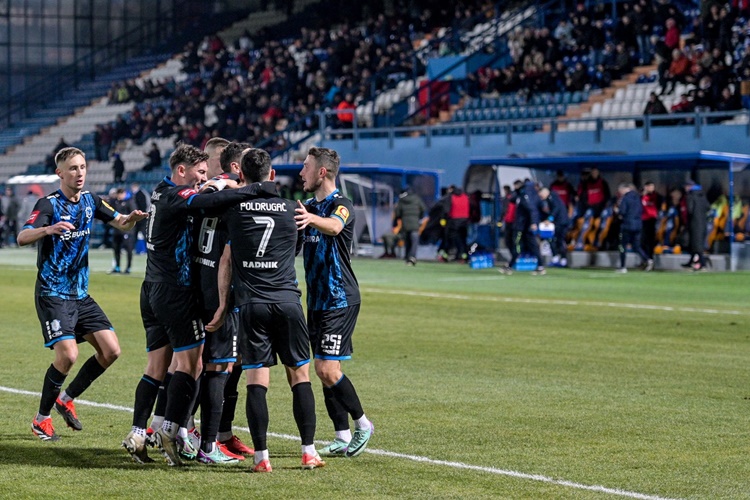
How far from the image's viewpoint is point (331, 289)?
7754mm

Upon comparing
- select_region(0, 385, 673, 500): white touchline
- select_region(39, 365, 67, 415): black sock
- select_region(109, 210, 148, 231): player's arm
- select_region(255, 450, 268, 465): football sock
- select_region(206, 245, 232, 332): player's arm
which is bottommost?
select_region(0, 385, 673, 500): white touchline

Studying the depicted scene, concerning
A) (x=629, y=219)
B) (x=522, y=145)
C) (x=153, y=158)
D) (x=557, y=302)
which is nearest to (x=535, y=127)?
(x=522, y=145)

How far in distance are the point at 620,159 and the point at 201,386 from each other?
73.9 feet

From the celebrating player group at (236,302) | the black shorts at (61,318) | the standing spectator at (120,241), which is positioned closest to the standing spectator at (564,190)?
the standing spectator at (120,241)

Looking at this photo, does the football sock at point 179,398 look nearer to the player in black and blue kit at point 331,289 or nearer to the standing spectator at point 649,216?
the player in black and blue kit at point 331,289

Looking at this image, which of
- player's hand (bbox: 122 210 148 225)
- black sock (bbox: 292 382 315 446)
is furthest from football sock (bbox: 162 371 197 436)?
player's hand (bbox: 122 210 148 225)

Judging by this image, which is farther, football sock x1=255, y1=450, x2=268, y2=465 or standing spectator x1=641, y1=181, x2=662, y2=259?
standing spectator x1=641, y1=181, x2=662, y2=259

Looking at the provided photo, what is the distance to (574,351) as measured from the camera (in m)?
13.7

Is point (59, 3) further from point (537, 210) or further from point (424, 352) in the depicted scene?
point (424, 352)

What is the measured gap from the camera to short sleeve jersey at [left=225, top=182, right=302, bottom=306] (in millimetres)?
7219

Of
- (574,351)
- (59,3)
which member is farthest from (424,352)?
(59,3)

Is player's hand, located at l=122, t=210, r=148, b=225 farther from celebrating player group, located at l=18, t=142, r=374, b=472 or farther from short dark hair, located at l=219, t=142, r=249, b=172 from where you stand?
short dark hair, located at l=219, t=142, r=249, b=172

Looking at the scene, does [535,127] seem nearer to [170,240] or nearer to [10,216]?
[10,216]

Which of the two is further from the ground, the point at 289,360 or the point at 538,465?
the point at 289,360
